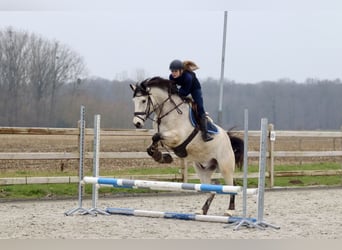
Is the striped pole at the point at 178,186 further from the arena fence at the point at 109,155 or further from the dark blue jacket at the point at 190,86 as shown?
the arena fence at the point at 109,155

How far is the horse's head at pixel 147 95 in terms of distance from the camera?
5793 mm

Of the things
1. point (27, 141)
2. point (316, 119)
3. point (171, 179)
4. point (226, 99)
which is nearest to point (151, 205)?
point (171, 179)

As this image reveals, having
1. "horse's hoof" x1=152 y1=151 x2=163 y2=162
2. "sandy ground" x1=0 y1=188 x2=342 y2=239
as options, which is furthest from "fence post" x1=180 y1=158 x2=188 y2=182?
"horse's hoof" x1=152 y1=151 x2=163 y2=162

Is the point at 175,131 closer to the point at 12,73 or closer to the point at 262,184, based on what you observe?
the point at 262,184

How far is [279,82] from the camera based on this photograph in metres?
21.0

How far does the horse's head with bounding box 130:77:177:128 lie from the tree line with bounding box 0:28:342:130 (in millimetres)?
6382

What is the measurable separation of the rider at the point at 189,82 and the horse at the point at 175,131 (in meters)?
0.08

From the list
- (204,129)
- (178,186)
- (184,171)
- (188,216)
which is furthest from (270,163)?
(178,186)

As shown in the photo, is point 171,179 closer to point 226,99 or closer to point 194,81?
point 194,81

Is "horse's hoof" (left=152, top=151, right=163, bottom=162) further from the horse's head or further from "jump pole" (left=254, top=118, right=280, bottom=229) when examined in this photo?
"jump pole" (left=254, top=118, right=280, bottom=229)

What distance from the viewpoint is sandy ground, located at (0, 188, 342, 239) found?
5.03m

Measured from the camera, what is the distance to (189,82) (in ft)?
20.2

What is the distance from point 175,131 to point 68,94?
11.2 m

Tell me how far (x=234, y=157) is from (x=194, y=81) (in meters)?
1.26
